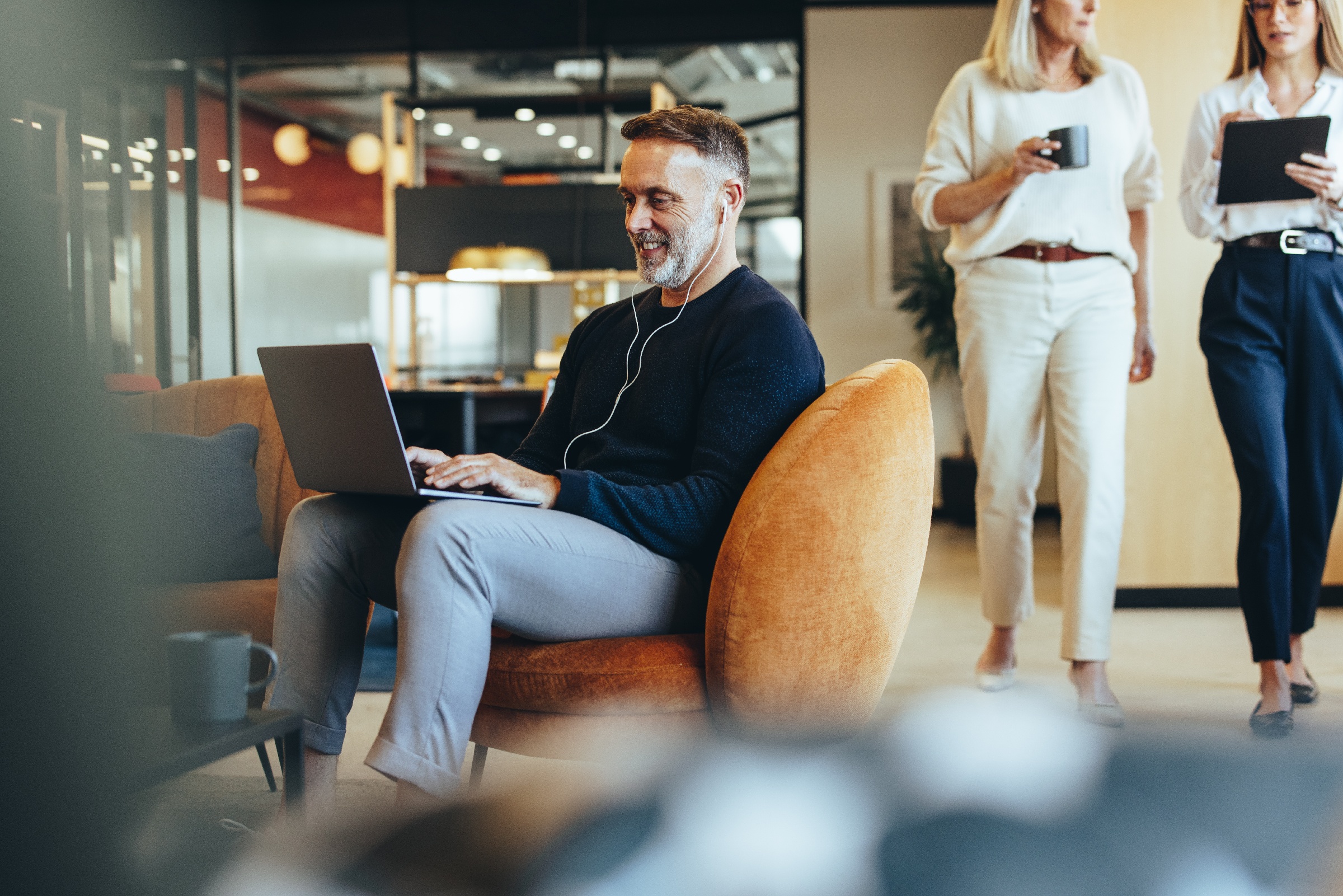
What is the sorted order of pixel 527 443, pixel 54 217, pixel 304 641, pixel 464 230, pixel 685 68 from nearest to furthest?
1. pixel 54 217
2. pixel 304 641
3. pixel 527 443
4. pixel 464 230
5. pixel 685 68

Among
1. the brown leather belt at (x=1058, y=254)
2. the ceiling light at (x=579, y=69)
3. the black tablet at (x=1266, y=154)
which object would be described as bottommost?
the brown leather belt at (x=1058, y=254)

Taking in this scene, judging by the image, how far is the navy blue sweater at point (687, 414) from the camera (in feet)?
4.44

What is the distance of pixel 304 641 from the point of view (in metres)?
1.38

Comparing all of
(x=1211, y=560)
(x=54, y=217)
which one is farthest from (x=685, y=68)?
(x=54, y=217)

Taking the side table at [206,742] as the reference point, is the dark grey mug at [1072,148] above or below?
above

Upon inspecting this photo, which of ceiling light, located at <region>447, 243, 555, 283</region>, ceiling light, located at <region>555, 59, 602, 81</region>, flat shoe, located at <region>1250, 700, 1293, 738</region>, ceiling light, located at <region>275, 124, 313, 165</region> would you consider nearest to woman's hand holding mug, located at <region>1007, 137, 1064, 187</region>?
flat shoe, located at <region>1250, 700, 1293, 738</region>

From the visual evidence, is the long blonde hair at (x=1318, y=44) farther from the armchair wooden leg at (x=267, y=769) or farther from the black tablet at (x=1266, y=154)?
the armchair wooden leg at (x=267, y=769)

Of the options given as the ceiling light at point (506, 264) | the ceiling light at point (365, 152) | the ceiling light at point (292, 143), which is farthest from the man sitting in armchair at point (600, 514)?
the ceiling light at point (292, 143)

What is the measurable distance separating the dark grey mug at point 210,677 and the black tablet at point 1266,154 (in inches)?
84.0

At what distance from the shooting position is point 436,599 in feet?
3.90

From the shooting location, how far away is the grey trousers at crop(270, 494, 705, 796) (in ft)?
3.83

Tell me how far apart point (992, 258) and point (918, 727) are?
3.48 ft

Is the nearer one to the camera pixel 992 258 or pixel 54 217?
pixel 54 217

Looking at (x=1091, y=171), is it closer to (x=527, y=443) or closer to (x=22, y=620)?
(x=527, y=443)
